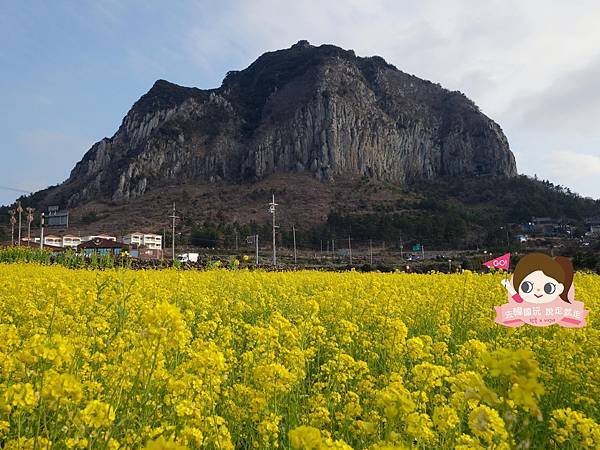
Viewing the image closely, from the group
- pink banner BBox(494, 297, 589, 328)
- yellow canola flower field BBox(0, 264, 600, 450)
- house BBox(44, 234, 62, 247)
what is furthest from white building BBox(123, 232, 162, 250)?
pink banner BBox(494, 297, 589, 328)

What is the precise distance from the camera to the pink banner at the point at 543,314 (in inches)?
167

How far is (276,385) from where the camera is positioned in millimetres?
2734

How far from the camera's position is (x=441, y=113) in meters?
166

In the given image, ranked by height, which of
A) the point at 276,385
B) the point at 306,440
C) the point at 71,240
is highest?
the point at 71,240

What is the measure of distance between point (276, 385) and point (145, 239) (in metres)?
71.6

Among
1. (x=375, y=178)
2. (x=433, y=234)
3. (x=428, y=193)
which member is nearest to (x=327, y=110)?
(x=375, y=178)

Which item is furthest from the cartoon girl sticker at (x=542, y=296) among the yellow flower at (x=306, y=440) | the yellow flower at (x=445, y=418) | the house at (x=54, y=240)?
the house at (x=54, y=240)

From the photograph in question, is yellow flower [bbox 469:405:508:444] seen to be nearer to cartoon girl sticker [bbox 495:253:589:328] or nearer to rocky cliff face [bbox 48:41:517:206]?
cartoon girl sticker [bbox 495:253:589:328]

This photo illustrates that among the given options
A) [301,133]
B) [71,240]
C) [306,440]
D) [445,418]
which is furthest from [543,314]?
[301,133]

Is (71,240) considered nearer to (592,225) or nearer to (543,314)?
(543,314)

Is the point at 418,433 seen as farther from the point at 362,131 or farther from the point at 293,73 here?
the point at 293,73

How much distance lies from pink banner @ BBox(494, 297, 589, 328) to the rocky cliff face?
392ft

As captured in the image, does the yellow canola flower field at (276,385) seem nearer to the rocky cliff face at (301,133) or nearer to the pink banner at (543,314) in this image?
the pink banner at (543,314)

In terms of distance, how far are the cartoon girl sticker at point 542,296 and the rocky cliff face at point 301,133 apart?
392 ft
